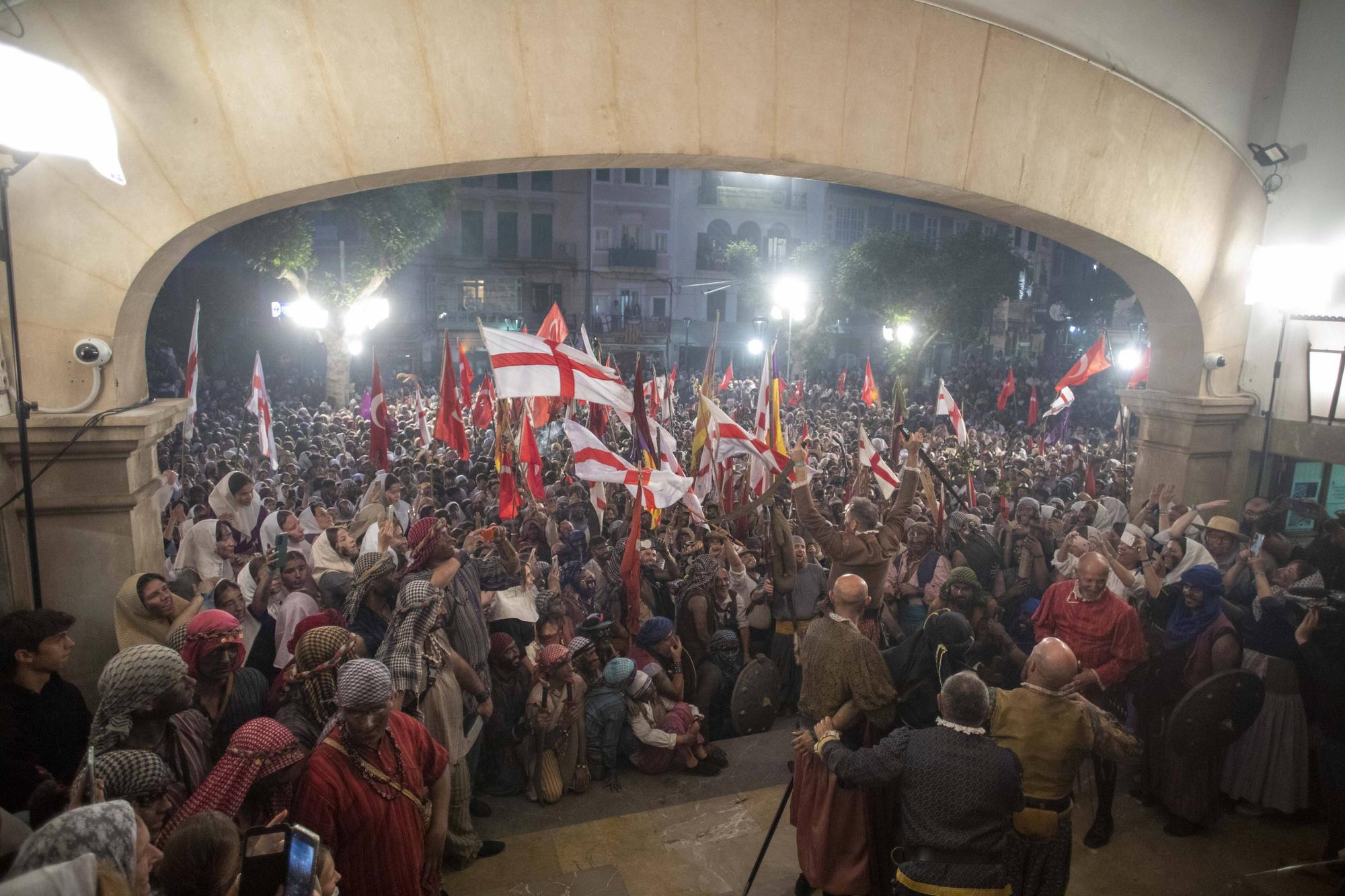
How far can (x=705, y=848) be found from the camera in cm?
461

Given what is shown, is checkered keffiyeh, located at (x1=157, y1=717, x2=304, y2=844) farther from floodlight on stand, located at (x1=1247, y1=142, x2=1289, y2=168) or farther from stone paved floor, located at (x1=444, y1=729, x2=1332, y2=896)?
floodlight on stand, located at (x1=1247, y1=142, x2=1289, y2=168)

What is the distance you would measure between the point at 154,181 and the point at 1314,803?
24.8ft

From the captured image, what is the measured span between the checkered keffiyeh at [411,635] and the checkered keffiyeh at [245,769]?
669 millimetres

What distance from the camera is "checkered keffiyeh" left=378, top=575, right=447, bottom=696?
3754mm

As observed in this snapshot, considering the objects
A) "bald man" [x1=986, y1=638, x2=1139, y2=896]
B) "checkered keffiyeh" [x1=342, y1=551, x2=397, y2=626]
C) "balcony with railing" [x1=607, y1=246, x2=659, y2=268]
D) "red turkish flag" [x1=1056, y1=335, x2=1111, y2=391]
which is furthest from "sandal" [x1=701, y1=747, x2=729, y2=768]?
"balcony with railing" [x1=607, y1=246, x2=659, y2=268]

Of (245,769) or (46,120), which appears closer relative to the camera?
(245,769)

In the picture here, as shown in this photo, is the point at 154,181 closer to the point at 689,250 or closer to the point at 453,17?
the point at 453,17

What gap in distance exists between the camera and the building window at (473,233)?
129ft

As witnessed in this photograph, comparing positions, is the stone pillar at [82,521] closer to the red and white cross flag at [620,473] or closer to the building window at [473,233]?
the red and white cross flag at [620,473]

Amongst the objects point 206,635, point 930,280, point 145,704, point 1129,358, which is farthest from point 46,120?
point 930,280

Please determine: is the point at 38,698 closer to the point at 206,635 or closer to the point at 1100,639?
the point at 206,635

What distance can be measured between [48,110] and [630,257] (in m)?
38.8

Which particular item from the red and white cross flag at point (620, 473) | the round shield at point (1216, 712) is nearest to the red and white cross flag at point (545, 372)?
the red and white cross flag at point (620, 473)

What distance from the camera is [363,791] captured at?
3002mm
